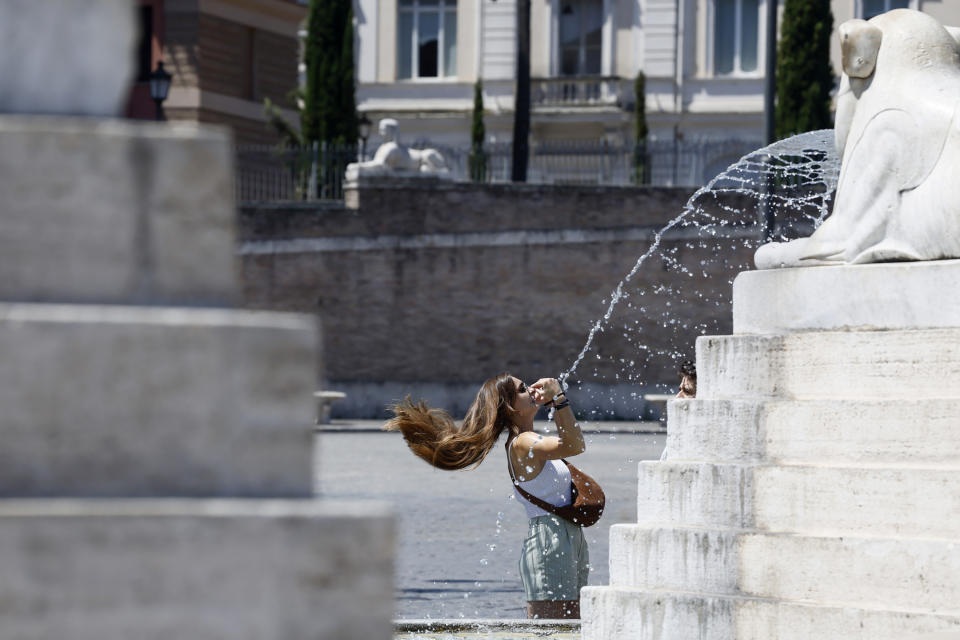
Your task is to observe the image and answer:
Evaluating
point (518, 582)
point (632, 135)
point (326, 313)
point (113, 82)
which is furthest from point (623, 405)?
point (113, 82)

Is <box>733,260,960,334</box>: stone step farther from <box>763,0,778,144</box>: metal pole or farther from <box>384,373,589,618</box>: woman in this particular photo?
<box>763,0,778,144</box>: metal pole

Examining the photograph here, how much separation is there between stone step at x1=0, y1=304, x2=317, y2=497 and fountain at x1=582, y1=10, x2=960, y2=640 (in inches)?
135

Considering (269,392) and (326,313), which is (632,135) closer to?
(326,313)

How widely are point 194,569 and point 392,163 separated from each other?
88.9 feet

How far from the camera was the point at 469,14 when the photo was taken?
39.3m

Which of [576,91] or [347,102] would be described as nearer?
[347,102]

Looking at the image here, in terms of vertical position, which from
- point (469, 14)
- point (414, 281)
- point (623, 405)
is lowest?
point (623, 405)

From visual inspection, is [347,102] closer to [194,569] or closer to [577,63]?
[577,63]

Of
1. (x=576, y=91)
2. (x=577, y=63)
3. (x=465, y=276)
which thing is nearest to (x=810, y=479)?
(x=465, y=276)

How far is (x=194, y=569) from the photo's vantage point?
95.6 inches

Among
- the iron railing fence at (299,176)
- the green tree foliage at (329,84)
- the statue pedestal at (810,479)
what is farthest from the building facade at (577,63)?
the statue pedestal at (810,479)

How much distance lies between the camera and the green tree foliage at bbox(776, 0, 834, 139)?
3288 centimetres

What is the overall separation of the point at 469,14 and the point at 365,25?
7.38ft

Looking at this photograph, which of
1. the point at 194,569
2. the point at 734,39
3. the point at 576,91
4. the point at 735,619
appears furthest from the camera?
the point at 576,91
